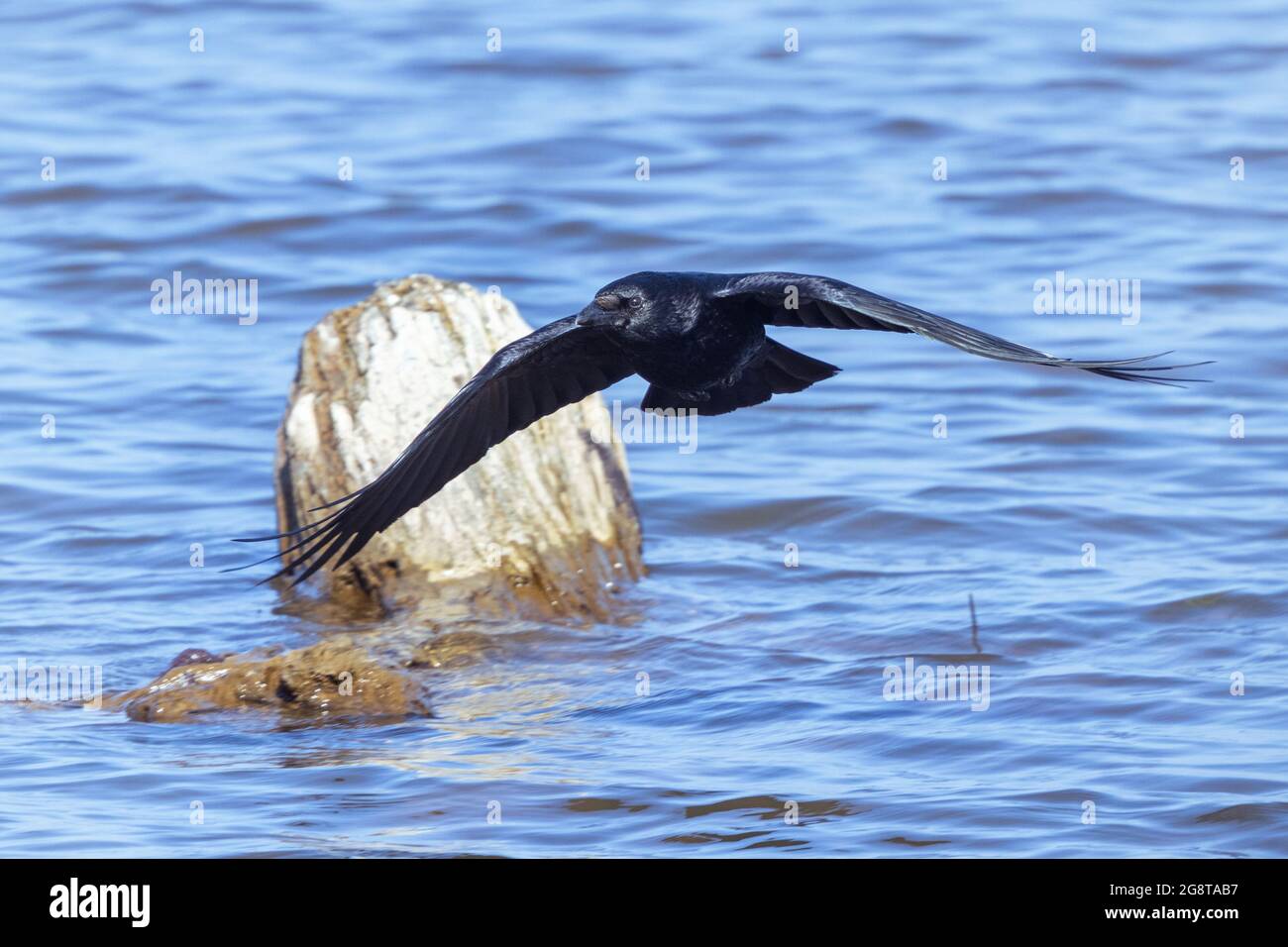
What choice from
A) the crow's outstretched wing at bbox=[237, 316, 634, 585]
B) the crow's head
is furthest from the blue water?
the crow's head

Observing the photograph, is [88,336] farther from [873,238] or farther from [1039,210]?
[1039,210]

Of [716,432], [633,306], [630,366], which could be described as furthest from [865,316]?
[716,432]

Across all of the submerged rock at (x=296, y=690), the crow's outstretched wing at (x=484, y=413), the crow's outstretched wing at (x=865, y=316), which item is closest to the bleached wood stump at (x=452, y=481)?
the submerged rock at (x=296, y=690)

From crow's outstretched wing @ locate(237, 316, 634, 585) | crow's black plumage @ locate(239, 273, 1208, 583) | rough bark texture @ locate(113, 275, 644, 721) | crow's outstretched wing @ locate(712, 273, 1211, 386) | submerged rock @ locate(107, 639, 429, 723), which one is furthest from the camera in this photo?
rough bark texture @ locate(113, 275, 644, 721)

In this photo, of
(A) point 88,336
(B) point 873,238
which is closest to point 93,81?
(A) point 88,336

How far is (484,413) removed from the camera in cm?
594

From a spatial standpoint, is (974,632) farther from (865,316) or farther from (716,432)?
(716,432)

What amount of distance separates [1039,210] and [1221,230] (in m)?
1.36

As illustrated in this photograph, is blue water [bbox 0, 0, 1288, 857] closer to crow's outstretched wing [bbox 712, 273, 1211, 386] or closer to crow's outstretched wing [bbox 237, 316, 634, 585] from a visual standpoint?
crow's outstretched wing [bbox 237, 316, 634, 585]

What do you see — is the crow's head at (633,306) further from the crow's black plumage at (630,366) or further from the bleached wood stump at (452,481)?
the bleached wood stump at (452,481)

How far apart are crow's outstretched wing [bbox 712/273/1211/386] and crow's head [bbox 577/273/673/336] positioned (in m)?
0.19

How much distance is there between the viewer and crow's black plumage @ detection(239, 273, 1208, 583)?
5.25 meters

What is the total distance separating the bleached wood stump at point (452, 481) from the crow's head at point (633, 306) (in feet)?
5.86

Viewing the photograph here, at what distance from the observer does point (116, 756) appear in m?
5.66
